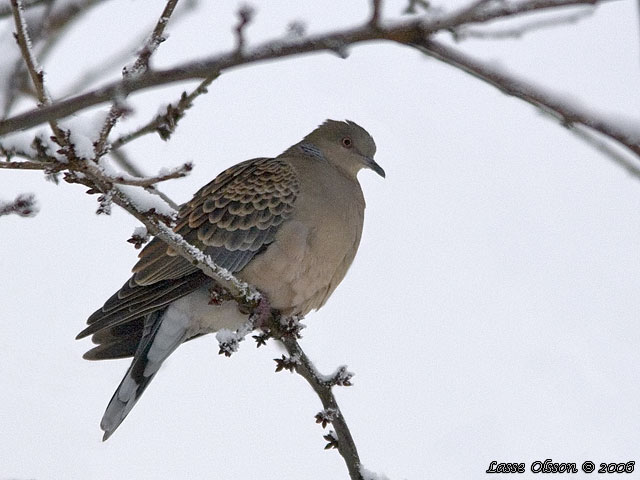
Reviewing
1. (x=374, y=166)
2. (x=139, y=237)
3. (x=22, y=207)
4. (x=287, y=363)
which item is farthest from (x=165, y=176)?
(x=374, y=166)

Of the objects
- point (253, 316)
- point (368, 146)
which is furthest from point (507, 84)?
point (368, 146)

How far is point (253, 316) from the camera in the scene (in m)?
4.12

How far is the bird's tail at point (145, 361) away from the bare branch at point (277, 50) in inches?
120

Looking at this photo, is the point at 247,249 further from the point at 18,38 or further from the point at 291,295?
the point at 18,38

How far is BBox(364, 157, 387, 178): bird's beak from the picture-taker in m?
5.57

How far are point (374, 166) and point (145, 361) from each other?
1.96 m

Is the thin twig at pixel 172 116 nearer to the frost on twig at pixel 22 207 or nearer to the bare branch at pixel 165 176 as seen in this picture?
the bare branch at pixel 165 176

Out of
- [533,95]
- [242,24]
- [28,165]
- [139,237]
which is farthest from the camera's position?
[139,237]

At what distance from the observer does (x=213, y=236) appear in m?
4.74

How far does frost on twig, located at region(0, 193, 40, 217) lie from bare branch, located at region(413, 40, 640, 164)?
1.31 meters

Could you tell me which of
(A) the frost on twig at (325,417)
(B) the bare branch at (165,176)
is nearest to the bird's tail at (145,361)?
(A) the frost on twig at (325,417)

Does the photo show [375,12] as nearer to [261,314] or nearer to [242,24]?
[242,24]

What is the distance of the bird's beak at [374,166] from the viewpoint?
557 centimetres

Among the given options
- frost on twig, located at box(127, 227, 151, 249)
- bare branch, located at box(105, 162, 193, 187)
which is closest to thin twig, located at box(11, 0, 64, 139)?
bare branch, located at box(105, 162, 193, 187)
